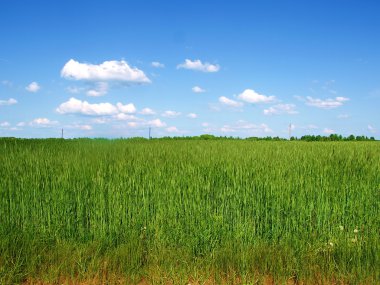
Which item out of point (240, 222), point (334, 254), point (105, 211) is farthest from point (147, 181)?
point (334, 254)

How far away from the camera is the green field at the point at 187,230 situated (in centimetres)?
375

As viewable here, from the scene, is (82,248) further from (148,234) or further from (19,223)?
(19,223)

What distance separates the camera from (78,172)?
20.5 feet

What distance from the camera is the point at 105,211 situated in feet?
16.0

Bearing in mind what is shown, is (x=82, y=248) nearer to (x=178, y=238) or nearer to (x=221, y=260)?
(x=178, y=238)

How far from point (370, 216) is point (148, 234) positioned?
307 cm

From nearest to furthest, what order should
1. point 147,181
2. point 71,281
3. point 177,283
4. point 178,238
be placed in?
point 177,283, point 71,281, point 178,238, point 147,181

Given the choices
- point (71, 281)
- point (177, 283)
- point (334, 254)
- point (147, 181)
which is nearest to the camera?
point (177, 283)

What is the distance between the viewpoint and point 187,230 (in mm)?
4418

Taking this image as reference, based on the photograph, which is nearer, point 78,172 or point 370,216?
point 370,216

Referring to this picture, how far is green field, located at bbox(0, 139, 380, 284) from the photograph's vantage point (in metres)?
3.75

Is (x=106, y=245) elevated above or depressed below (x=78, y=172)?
below

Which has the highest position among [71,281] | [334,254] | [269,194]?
[269,194]

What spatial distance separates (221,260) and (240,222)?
0.80 meters
